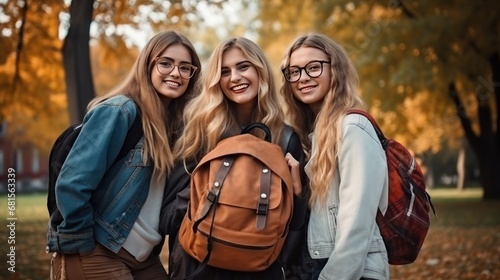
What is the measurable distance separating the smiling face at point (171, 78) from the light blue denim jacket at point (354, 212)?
107 centimetres

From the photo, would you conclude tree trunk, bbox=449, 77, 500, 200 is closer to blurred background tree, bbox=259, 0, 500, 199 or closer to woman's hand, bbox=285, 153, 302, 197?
Answer: blurred background tree, bbox=259, 0, 500, 199

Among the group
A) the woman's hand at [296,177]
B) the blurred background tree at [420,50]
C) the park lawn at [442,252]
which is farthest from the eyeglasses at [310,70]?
the blurred background tree at [420,50]

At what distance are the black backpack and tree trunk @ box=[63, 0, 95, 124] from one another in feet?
16.3

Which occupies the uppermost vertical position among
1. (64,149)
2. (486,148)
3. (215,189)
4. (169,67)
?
(169,67)

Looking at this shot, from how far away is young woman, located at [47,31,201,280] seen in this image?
10.0ft

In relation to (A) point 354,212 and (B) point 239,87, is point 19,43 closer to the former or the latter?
(B) point 239,87

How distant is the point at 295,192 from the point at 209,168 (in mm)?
474

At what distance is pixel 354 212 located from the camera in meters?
2.95

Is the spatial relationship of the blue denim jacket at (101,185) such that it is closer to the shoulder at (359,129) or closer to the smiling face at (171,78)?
the smiling face at (171,78)

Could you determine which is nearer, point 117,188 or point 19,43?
point 117,188

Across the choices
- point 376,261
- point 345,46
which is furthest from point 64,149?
point 345,46

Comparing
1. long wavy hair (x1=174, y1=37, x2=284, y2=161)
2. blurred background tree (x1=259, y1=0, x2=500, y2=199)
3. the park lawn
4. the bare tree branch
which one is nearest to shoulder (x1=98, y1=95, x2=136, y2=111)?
long wavy hair (x1=174, y1=37, x2=284, y2=161)

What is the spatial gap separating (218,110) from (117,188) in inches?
28.6

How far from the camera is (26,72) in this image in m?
12.1
